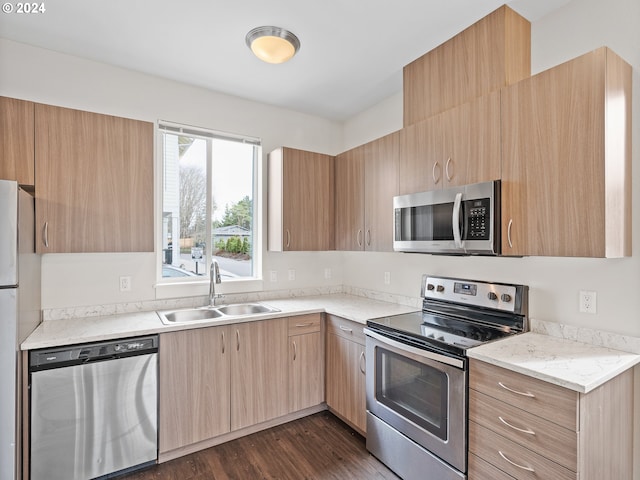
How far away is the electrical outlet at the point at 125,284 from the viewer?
2.58m

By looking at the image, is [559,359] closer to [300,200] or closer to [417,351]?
[417,351]

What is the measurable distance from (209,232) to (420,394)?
219 cm

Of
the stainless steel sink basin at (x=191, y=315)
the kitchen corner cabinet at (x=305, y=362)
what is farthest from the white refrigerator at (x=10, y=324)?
the kitchen corner cabinet at (x=305, y=362)

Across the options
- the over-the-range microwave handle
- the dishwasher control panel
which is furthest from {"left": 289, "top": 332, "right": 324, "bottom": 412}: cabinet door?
the over-the-range microwave handle

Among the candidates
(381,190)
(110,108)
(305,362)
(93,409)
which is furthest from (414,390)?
(110,108)

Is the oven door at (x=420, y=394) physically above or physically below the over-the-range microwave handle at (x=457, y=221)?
below

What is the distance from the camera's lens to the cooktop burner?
191 cm

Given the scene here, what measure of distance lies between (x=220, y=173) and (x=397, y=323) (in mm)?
2100

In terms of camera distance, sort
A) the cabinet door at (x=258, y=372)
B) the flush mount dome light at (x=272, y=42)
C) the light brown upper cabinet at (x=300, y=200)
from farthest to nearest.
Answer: the light brown upper cabinet at (x=300, y=200) → the cabinet door at (x=258, y=372) → the flush mount dome light at (x=272, y=42)

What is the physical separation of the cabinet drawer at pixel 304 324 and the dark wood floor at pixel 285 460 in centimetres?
76

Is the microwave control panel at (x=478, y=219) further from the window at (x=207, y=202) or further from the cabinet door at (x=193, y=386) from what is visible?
the window at (x=207, y=202)

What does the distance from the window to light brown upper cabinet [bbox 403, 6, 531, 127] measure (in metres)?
1.65

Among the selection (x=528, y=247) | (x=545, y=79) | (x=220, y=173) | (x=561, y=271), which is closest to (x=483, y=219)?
(x=528, y=247)

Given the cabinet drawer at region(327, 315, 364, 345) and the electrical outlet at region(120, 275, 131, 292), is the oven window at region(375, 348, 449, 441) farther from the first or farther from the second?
the electrical outlet at region(120, 275, 131, 292)
